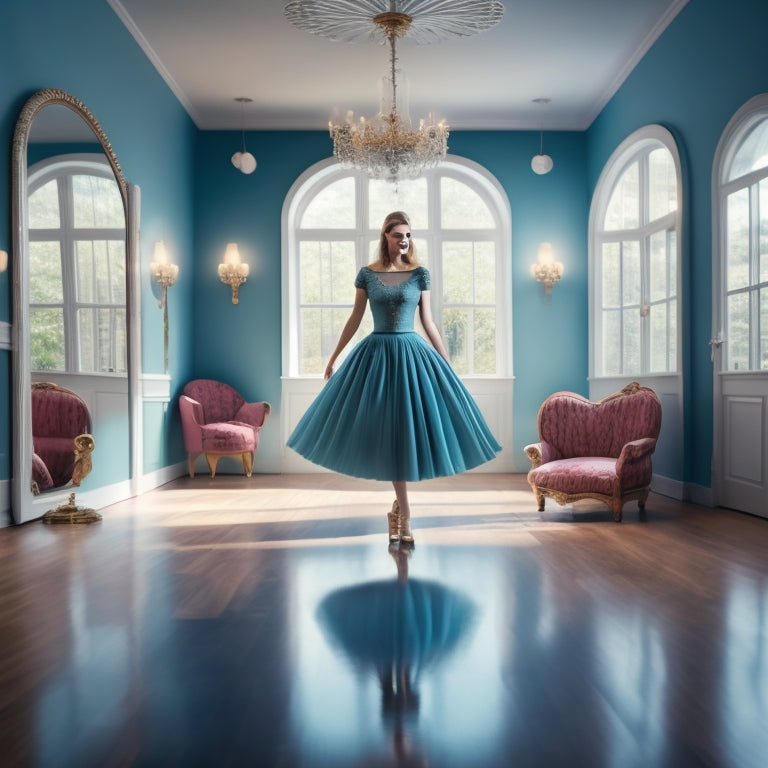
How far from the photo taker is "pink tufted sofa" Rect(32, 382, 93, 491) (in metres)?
4.38

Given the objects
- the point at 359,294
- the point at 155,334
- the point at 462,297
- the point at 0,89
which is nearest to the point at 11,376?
the point at 0,89

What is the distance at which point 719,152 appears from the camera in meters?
5.02

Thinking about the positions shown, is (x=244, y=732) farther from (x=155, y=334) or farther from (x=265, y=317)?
(x=265, y=317)

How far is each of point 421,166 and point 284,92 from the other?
205cm

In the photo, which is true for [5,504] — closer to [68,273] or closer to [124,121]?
[68,273]

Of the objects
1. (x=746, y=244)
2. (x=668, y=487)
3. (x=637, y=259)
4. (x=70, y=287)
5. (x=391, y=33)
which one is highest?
(x=391, y=33)

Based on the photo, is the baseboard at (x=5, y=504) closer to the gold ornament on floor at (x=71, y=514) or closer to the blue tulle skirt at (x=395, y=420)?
the gold ornament on floor at (x=71, y=514)

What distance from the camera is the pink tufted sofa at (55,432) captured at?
438 cm

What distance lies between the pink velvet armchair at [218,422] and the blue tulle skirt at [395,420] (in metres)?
3.31

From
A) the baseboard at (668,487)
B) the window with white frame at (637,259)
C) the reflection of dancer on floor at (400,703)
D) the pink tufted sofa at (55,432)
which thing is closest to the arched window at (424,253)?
the window with white frame at (637,259)

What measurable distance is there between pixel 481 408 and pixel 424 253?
5.48 feet

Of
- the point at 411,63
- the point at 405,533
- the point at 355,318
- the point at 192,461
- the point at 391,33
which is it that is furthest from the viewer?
the point at 192,461

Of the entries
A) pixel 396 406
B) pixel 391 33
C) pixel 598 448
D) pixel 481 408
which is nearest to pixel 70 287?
pixel 396 406

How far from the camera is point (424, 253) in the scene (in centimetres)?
816
